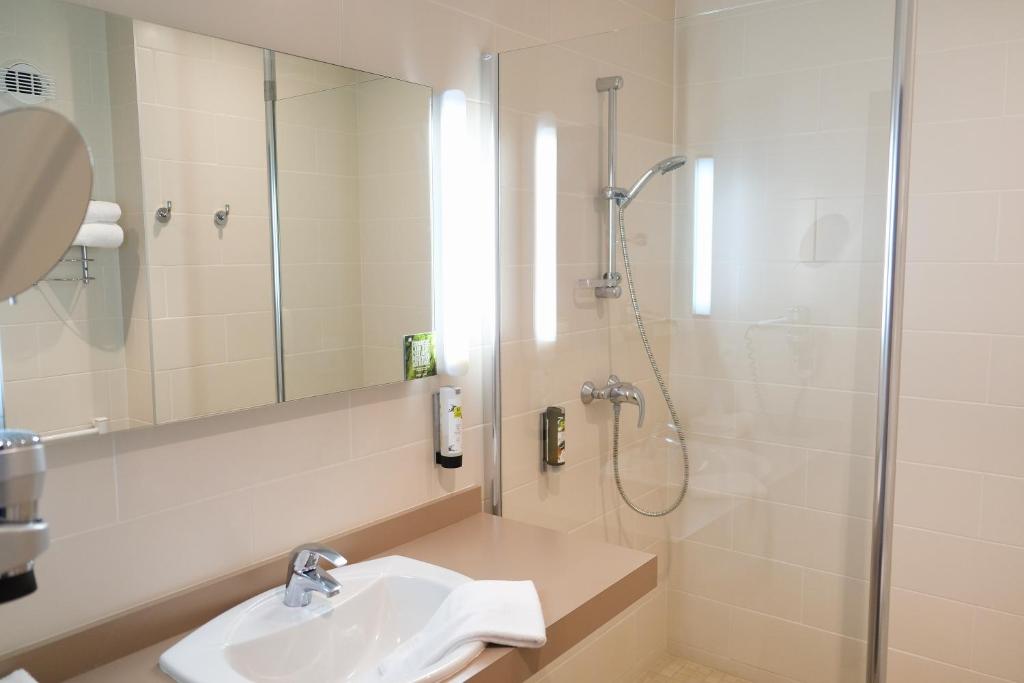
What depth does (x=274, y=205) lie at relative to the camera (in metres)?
1.46

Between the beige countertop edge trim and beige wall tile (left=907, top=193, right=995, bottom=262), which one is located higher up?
beige wall tile (left=907, top=193, right=995, bottom=262)

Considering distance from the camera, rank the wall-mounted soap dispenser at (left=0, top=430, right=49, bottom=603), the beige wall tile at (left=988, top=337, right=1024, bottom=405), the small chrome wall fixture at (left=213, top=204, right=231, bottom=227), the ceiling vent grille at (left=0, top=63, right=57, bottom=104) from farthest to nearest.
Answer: the beige wall tile at (left=988, top=337, right=1024, bottom=405)
the small chrome wall fixture at (left=213, top=204, right=231, bottom=227)
the ceiling vent grille at (left=0, top=63, right=57, bottom=104)
the wall-mounted soap dispenser at (left=0, top=430, right=49, bottom=603)

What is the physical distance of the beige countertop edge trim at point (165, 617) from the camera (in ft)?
3.85

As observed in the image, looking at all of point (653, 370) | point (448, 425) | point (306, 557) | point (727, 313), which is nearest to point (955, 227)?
point (727, 313)

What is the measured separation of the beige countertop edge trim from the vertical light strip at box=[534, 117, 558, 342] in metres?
0.61

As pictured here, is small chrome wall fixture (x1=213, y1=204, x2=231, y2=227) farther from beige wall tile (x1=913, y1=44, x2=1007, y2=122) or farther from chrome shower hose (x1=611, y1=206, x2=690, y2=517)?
beige wall tile (x1=913, y1=44, x2=1007, y2=122)

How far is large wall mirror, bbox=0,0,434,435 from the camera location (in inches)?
45.2

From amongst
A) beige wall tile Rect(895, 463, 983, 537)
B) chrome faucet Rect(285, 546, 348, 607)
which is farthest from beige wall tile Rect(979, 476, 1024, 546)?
chrome faucet Rect(285, 546, 348, 607)

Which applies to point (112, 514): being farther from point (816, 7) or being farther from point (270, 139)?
point (816, 7)

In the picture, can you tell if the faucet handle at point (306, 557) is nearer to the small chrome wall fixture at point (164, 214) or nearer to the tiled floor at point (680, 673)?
the small chrome wall fixture at point (164, 214)

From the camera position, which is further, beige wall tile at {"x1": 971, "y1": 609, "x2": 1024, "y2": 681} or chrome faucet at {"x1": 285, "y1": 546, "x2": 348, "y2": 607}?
beige wall tile at {"x1": 971, "y1": 609, "x2": 1024, "y2": 681}

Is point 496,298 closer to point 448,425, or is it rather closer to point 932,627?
point 448,425

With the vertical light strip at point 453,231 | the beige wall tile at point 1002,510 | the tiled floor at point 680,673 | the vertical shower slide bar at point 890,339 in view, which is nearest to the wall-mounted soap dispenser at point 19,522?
the vertical light strip at point 453,231

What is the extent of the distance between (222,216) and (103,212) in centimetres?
21
